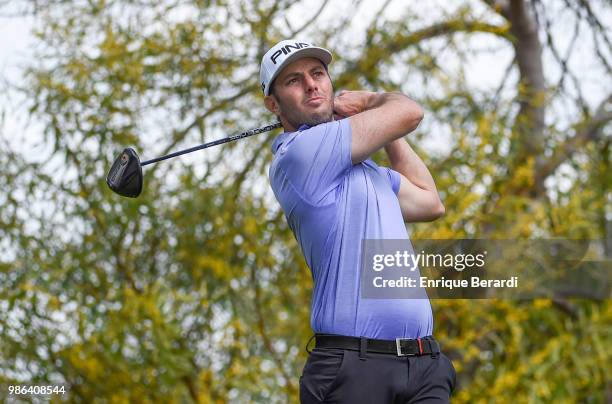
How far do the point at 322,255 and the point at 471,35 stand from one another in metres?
3.21

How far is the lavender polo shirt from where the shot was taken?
222 cm

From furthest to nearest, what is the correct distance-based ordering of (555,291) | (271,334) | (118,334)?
(555,291), (271,334), (118,334)

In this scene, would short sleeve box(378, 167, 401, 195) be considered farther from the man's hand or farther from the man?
the man's hand

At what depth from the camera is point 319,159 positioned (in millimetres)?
2268

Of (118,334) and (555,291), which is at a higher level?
(555,291)

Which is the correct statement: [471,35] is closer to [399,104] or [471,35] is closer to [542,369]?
[542,369]

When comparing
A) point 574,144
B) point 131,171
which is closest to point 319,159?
point 131,171

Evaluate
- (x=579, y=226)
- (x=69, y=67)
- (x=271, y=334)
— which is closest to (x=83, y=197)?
(x=69, y=67)

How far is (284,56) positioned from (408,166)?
0.41 metres

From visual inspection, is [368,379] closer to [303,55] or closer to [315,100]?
[315,100]

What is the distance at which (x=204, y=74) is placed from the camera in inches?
197

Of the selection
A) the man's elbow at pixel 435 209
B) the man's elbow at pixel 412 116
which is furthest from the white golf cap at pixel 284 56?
the man's elbow at pixel 435 209

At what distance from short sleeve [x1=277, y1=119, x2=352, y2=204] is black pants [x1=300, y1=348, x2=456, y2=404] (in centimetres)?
34

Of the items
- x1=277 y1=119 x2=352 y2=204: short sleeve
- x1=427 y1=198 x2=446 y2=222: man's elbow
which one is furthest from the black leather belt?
x1=427 y1=198 x2=446 y2=222: man's elbow
